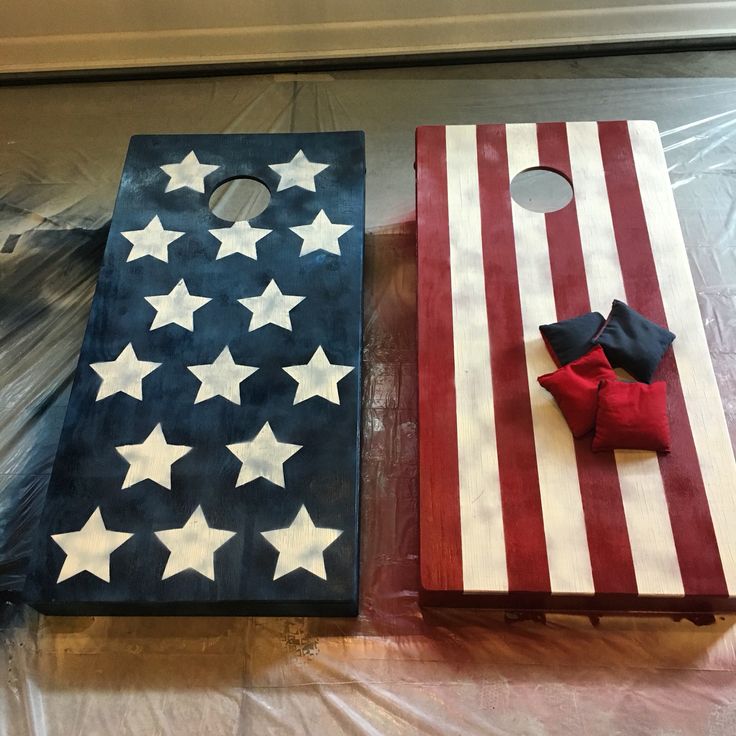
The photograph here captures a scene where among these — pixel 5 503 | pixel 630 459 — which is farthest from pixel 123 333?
pixel 630 459

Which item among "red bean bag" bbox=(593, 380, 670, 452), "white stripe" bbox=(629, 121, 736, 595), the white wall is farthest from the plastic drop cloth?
"red bean bag" bbox=(593, 380, 670, 452)

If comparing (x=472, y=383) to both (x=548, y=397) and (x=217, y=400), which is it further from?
(x=217, y=400)

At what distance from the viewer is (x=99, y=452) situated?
4.58ft

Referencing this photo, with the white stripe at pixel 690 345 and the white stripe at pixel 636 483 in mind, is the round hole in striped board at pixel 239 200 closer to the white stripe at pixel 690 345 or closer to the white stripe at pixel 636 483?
the white stripe at pixel 636 483

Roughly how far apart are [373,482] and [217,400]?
1.21 ft

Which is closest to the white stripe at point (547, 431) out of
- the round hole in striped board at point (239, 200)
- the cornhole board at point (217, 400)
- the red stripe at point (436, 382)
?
the red stripe at point (436, 382)

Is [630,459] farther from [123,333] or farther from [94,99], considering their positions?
[94,99]

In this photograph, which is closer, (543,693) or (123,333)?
(543,693)

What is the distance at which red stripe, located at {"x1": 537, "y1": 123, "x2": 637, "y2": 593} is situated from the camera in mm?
1216

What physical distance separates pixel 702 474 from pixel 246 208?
127 cm

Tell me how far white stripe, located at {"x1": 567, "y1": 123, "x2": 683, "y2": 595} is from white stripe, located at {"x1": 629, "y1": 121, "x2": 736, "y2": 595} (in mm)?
86

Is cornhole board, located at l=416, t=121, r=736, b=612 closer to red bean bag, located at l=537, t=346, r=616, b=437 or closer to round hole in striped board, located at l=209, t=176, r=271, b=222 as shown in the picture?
red bean bag, located at l=537, t=346, r=616, b=437

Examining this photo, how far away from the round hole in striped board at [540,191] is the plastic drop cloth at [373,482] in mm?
300

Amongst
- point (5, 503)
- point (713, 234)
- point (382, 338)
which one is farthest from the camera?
point (713, 234)
